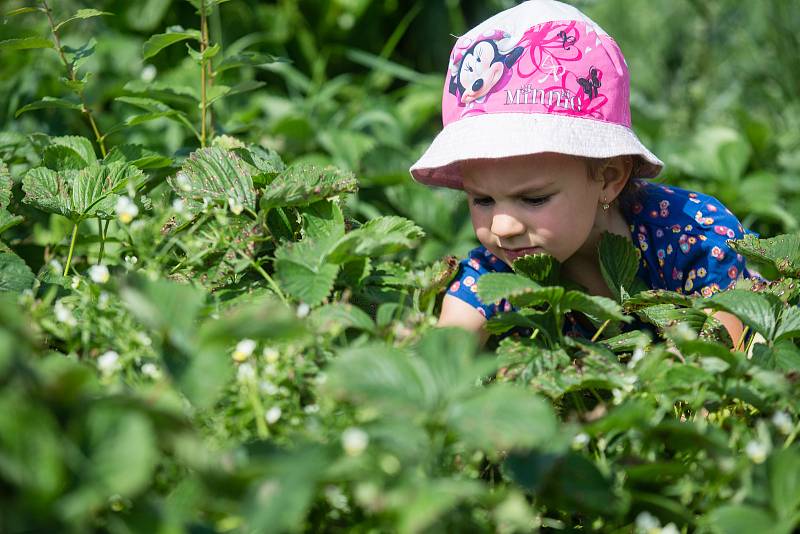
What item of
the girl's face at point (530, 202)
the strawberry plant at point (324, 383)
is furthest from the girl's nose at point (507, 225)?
the strawberry plant at point (324, 383)

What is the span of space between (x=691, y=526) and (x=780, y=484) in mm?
169

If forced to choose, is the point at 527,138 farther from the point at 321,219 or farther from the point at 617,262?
the point at 321,219

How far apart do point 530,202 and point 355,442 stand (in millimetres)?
945

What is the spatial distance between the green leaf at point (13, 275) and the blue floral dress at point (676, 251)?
81 cm

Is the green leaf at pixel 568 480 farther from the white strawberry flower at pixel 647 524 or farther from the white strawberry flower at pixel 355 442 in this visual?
the white strawberry flower at pixel 355 442

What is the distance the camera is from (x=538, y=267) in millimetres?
1538

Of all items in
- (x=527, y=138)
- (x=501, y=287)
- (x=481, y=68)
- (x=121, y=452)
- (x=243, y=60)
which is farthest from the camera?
(x=243, y=60)

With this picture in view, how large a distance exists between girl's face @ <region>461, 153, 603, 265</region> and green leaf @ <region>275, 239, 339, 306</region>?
483 millimetres

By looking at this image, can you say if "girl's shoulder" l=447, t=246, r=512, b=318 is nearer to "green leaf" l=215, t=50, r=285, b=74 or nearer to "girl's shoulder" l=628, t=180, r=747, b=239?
"girl's shoulder" l=628, t=180, r=747, b=239

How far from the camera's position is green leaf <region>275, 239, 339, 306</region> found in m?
1.22

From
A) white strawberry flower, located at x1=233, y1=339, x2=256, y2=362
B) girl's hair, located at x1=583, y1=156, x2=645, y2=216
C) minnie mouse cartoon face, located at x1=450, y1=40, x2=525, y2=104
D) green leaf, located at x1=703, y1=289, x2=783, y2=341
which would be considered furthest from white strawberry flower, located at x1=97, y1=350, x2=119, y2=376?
girl's hair, located at x1=583, y1=156, x2=645, y2=216

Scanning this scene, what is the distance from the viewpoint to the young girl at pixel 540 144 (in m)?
1.67

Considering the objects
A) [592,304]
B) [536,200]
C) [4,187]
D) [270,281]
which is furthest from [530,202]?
[4,187]

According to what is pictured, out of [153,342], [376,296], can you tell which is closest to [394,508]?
[153,342]
